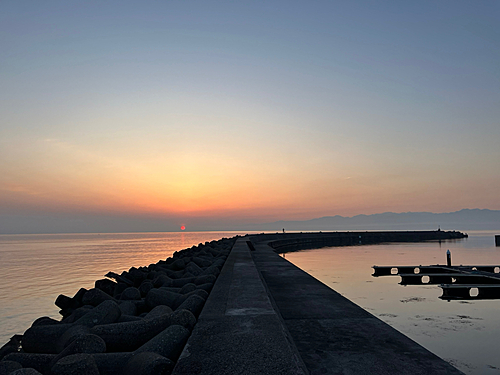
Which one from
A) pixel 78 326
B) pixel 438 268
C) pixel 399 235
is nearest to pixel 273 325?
pixel 78 326

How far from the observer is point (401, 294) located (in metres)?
13.6

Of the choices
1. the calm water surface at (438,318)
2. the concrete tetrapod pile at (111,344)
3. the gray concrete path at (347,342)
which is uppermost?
the concrete tetrapod pile at (111,344)

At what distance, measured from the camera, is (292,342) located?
136 inches

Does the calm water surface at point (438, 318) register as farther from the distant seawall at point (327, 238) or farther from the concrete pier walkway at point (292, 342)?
the distant seawall at point (327, 238)

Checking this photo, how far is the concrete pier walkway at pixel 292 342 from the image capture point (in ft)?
8.82

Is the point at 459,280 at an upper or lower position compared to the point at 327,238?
lower

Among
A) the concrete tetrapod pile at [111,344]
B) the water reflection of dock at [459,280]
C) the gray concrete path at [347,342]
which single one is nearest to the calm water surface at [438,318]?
the water reflection of dock at [459,280]

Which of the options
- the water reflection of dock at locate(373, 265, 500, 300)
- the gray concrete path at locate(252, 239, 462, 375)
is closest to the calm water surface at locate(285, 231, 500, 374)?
the water reflection of dock at locate(373, 265, 500, 300)

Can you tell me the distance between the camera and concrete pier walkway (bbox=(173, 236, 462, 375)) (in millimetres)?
2689

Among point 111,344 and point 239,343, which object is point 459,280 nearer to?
point 239,343

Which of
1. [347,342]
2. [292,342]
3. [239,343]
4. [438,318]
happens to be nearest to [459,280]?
[438,318]

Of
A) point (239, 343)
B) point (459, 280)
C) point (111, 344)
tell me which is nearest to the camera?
point (239, 343)

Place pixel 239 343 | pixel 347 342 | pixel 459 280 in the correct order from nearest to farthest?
pixel 239 343 < pixel 347 342 < pixel 459 280

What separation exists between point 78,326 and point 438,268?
759 inches
